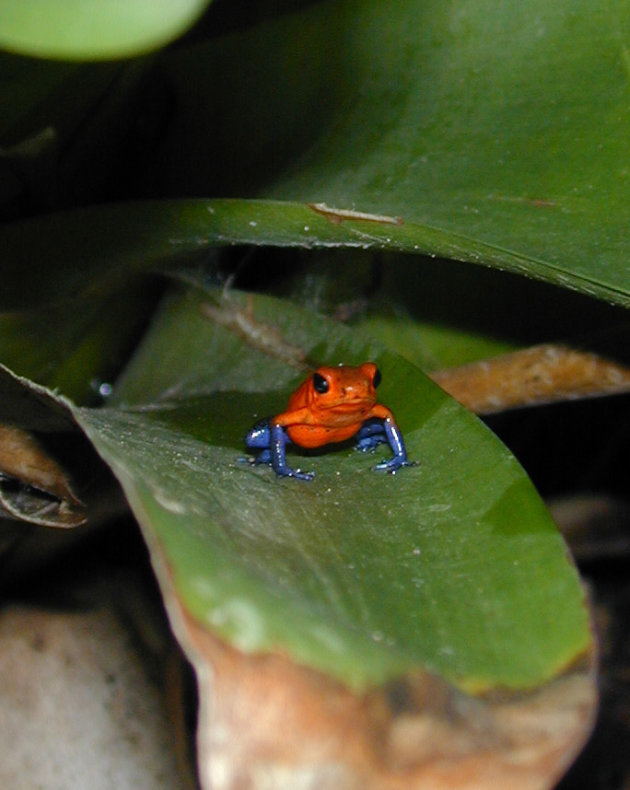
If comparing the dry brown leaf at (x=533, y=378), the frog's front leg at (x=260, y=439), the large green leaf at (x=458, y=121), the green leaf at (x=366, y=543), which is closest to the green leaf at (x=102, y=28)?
the green leaf at (x=366, y=543)

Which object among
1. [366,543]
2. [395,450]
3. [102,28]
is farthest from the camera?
[395,450]

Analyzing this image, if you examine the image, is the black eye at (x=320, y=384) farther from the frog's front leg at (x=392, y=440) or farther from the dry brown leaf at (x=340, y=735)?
the dry brown leaf at (x=340, y=735)

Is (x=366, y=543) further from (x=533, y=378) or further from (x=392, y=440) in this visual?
(x=533, y=378)

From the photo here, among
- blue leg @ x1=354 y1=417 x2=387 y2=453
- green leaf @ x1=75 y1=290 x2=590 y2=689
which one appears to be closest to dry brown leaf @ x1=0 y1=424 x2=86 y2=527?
green leaf @ x1=75 y1=290 x2=590 y2=689

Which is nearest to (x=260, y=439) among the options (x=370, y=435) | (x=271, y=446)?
(x=271, y=446)

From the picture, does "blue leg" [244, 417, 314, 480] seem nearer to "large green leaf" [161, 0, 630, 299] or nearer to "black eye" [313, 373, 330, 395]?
"black eye" [313, 373, 330, 395]

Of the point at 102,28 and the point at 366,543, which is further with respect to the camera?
the point at 366,543

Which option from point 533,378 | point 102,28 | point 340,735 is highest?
point 102,28
